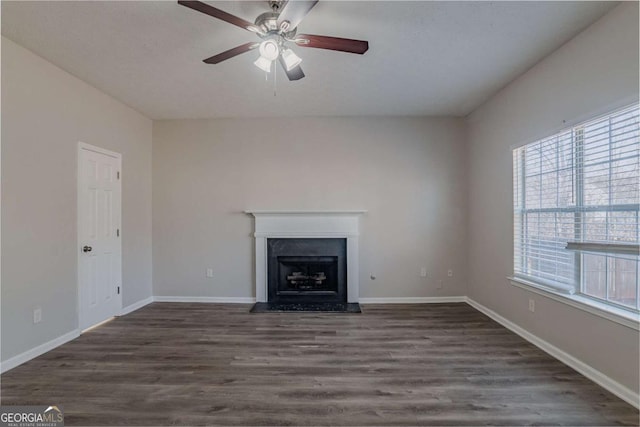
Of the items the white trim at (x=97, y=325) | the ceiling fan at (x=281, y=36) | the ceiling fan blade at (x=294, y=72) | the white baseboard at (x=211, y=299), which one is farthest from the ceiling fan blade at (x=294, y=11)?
the white trim at (x=97, y=325)

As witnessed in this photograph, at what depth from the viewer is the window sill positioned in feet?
6.41

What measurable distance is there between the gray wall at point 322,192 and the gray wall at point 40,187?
1296mm

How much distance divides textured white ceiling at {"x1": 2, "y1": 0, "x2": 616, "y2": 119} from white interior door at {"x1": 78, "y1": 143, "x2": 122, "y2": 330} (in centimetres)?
89

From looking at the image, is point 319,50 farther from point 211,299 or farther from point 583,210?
point 211,299

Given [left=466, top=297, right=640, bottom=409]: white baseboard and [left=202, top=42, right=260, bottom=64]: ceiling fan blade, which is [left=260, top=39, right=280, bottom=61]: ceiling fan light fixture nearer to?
[left=202, top=42, right=260, bottom=64]: ceiling fan blade

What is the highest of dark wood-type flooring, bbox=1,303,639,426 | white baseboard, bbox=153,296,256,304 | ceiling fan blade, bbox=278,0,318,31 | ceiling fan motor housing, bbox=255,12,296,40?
ceiling fan motor housing, bbox=255,12,296,40

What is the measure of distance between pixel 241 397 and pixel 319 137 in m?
3.33

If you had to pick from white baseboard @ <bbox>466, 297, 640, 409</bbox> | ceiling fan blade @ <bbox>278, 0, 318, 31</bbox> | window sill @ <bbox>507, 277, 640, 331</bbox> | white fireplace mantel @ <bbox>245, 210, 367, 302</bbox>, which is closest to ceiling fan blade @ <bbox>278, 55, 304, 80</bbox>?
ceiling fan blade @ <bbox>278, 0, 318, 31</bbox>

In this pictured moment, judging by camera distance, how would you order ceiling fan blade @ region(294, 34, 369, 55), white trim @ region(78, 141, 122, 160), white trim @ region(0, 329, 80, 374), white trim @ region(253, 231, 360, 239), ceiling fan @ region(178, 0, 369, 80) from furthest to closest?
white trim @ region(253, 231, 360, 239) < white trim @ region(78, 141, 122, 160) < white trim @ region(0, 329, 80, 374) < ceiling fan blade @ region(294, 34, 369, 55) < ceiling fan @ region(178, 0, 369, 80)

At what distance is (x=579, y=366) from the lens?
2.34 metres

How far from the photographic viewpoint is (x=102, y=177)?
11.3 feet

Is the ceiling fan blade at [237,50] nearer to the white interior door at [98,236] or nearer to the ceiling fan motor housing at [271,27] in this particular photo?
the ceiling fan motor housing at [271,27]

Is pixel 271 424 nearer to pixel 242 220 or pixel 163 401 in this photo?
pixel 163 401

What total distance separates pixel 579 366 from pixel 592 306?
0.54m
